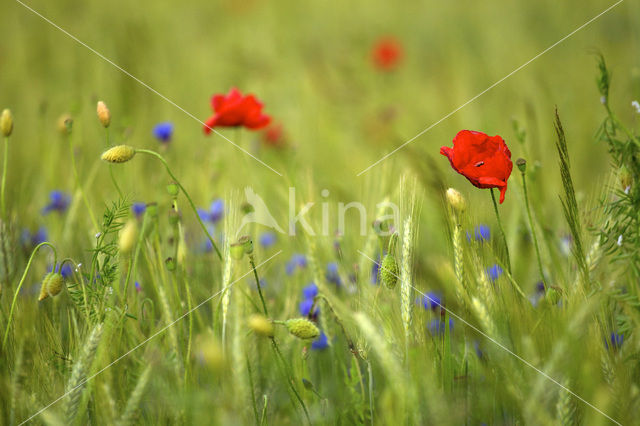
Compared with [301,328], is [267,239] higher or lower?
higher

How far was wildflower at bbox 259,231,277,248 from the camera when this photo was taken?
1418 mm

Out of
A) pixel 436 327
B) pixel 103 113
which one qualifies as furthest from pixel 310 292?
pixel 103 113

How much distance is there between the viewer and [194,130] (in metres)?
2.13

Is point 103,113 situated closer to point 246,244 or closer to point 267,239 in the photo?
point 246,244

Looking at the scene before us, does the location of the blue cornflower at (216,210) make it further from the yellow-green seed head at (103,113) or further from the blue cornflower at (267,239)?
the yellow-green seed head at (103,113)

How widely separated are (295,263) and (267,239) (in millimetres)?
304

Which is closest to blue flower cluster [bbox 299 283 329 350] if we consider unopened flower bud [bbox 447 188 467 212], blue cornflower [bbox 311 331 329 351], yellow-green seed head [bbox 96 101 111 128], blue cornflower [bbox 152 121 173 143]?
blue cornflower [bbox 311 331 329 351]

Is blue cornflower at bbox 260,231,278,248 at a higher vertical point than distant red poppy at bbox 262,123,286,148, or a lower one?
lower

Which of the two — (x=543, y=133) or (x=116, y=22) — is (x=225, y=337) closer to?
(x=543, y=133)

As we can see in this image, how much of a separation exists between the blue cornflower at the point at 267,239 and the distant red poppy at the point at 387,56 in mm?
1046

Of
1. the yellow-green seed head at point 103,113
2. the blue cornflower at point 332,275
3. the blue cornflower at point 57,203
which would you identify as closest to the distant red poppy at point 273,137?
the blue cornflower at point 57,203

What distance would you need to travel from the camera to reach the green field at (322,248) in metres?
0.67

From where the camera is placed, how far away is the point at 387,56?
222 centimetres

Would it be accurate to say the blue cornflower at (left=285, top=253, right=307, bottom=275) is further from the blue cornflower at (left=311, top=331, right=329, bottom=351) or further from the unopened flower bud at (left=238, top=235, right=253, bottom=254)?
the unopened flower bud at (left=238, top=235, right=253, bottom=254)
